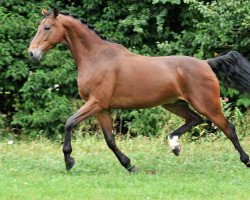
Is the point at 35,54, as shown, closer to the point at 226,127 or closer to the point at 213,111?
the point at 213,111

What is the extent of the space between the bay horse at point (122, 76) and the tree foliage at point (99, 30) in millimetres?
4005

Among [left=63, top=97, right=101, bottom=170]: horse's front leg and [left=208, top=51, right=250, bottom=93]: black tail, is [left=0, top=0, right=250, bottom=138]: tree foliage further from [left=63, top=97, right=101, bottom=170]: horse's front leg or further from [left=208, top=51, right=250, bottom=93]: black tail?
[left=63, top=97, right=101, bottom=170]: horse's front leg

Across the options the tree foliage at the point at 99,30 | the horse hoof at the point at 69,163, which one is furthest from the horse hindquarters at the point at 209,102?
the tree foliage at the point at 99,30

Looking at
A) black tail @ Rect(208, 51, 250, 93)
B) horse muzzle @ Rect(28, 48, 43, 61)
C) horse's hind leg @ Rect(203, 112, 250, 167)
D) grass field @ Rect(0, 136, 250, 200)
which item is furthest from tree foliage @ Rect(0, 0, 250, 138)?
horse muzzle @ Rect(28, 48, 43, 61)

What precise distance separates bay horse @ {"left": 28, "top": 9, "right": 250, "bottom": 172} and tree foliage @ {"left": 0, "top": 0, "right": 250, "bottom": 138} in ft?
13.1

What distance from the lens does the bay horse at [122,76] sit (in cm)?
876

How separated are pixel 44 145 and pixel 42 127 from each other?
2376 mm

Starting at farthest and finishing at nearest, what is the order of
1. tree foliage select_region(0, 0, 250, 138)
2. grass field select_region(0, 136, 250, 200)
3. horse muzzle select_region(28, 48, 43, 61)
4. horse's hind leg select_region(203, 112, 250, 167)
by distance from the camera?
tree foliage select_region(0, 0, 250, 138)
horse's hind leg select_region(203, 112, 250, 167)
horse muzzle select_region(28, 48, 43, 61)
grass field select_region(0, 136, 250, 200)

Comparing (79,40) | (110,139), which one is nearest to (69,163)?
(110,139)

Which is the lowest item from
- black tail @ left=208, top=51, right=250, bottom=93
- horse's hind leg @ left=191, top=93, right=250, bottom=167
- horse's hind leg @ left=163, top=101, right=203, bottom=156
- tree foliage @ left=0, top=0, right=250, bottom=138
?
tree foliage @ left=0, top=0, right=250, bottom=138

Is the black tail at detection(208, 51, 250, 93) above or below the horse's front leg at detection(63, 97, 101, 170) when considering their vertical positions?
above

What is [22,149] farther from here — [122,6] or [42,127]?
[122,6]

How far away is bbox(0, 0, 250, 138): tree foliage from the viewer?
13188 millimetres

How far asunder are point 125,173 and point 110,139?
53cm
